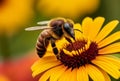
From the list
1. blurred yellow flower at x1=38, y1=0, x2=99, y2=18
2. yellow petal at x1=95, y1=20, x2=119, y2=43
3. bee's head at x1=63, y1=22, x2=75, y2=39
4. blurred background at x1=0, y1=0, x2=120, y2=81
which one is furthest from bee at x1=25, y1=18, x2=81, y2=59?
blurred yellow flower at x1=38, y1=0, x2=99, y2=18

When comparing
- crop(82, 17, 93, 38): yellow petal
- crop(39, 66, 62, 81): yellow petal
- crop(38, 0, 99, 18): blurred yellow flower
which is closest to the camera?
crop(39, 66, 62, 81): yellow petal

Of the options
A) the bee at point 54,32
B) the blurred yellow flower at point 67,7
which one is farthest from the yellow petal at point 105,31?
the blurred yellow flower at point 67,7

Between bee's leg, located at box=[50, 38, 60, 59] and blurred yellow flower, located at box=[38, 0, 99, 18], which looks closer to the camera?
bee's leg, located at box=[50, 38, 60, 59]

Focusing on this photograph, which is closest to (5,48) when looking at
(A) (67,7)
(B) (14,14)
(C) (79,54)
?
(B) (14,14)

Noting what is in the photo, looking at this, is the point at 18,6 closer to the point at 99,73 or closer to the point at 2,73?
the point at 2,73

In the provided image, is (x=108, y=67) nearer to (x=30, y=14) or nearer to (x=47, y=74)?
(x=47, y=74)

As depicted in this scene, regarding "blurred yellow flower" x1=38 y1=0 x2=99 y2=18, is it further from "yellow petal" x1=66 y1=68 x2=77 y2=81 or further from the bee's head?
"yellow petal" x1=66 y1=68 x2=77 y2=81

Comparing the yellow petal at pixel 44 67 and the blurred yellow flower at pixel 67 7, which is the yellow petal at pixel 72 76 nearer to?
the yellow petal at pixel 44 67
